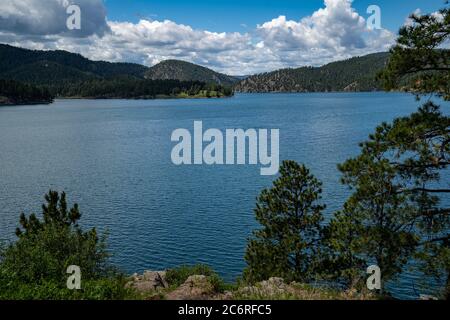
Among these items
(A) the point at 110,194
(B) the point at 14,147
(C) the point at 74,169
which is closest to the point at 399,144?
(A) the point at 110,194

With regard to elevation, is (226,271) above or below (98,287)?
below

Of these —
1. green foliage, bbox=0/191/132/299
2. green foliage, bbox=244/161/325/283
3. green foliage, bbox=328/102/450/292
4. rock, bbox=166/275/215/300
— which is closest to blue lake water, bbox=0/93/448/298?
Result: green foliage, bbox=244/161/325/283

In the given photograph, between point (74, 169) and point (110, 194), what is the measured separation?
2325 centimetres

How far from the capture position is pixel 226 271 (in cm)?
4509

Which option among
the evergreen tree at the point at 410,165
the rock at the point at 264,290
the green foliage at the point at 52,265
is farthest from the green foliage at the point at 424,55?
the green foliage at the point at 52,265

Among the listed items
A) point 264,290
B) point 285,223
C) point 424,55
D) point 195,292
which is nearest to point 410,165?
point 424,55

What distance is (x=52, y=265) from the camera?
24.8 metres

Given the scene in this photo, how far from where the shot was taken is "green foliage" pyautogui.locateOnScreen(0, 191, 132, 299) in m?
17.1

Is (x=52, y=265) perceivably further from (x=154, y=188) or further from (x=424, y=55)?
(x=154, y=188)

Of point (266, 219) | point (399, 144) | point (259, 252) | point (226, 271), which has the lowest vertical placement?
point (226, 271)

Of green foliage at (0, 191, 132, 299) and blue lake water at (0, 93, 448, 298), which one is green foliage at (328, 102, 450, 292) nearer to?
green foliage at (0, 191, 132, 299)
